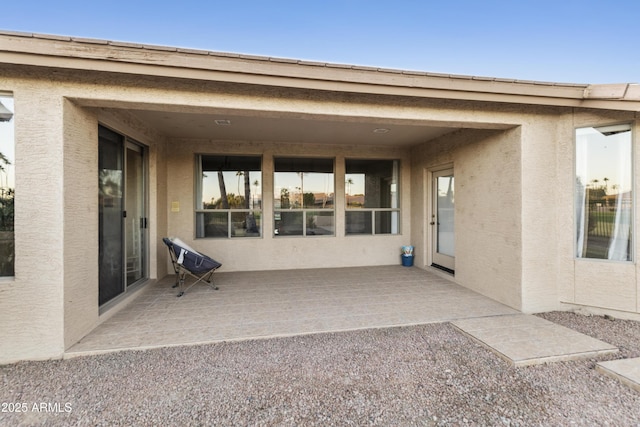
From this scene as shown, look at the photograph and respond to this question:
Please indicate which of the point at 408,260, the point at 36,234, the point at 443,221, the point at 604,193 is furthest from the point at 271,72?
the point at 408,260

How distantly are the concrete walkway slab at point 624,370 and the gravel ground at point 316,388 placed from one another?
0.07 metres

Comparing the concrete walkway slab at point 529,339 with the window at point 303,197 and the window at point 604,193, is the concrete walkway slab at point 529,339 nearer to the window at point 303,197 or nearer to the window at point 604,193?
the window at point 604,193

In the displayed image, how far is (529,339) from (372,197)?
4.21m

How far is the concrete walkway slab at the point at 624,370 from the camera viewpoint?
218 centimetres

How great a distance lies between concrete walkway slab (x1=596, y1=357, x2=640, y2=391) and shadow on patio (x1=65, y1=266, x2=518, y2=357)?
1.18 meters

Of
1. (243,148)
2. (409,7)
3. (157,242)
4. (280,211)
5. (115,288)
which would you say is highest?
(409,7)

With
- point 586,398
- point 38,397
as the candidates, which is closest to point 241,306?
point 38,397

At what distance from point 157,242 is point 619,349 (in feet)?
20.2

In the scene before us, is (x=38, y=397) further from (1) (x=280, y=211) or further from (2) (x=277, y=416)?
(1) (x=280, y=211)

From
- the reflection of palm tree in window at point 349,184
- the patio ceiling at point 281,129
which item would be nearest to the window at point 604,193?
the patio ceiling at point 281,129

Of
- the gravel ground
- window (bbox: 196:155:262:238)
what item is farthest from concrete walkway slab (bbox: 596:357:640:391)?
window (bbox: 196:155:262:238)

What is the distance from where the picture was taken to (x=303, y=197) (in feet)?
20.6

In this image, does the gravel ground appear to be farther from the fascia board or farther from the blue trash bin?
the blue trash bin

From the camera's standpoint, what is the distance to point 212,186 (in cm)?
595
